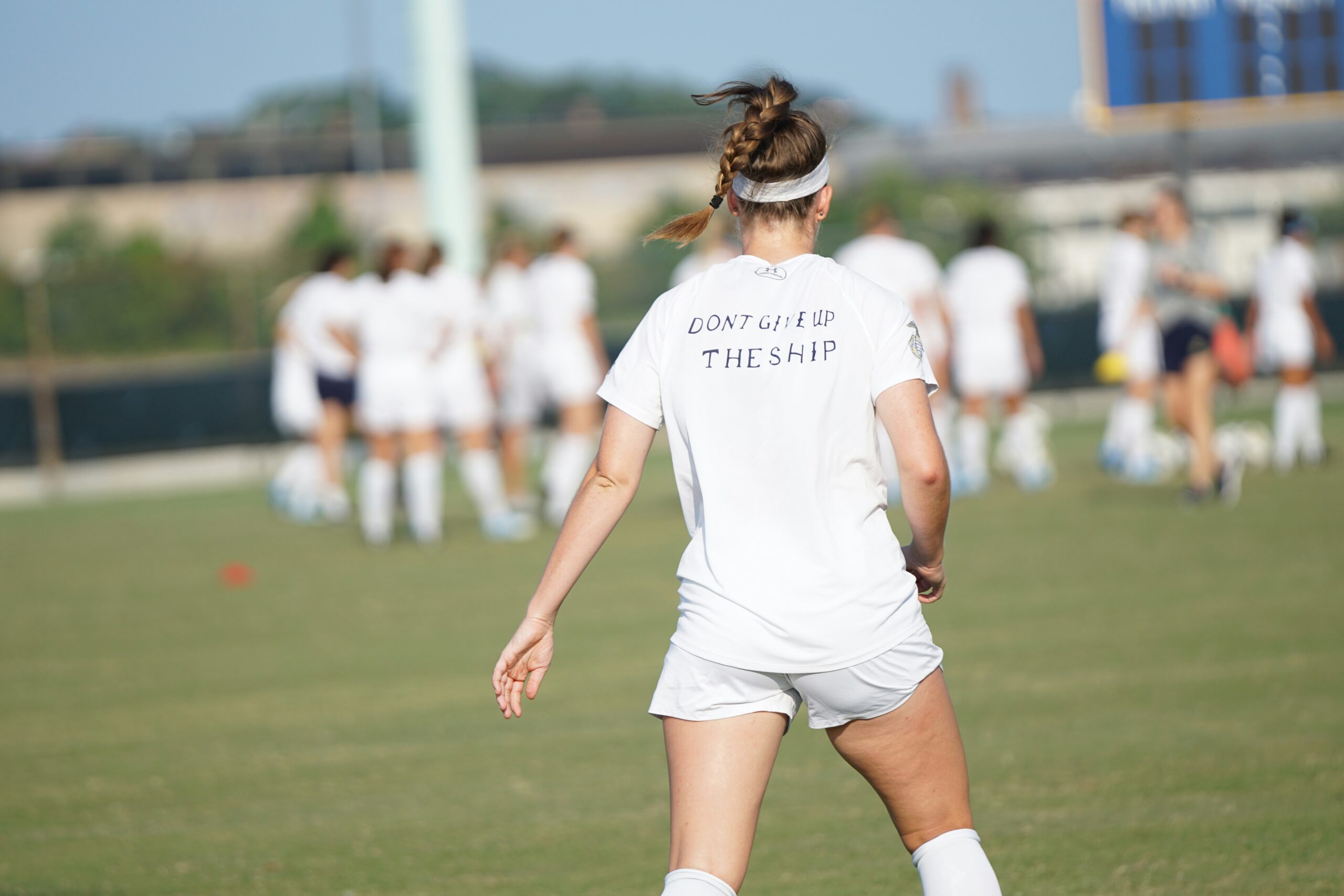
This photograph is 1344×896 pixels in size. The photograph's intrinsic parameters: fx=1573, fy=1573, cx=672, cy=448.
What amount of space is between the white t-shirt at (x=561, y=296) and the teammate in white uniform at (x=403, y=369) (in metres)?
1.10

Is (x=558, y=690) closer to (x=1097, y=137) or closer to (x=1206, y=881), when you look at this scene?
(x=1206, y=881)

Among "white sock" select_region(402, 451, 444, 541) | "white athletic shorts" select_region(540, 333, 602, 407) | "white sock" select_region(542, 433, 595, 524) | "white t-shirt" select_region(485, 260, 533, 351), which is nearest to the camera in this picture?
"white sock" select_region(402, 451, 444, 541)

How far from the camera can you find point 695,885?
9.04 feet

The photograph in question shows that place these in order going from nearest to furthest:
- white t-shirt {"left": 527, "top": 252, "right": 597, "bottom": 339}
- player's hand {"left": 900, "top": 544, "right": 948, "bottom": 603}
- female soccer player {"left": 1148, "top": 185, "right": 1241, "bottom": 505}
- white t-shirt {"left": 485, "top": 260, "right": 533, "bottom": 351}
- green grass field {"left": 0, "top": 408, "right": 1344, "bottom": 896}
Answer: player's hand {"left": 900, "top": 544, "right": 948, "bottom": 603}
green grass field {"left": 0, "top": 408, "right": 1344, "bottom": 896}
female soccer player {"left": 1148, "top": 185, "right": 1241, "bottom": 505}
white t-shirt {"left": 527, "top": 252, "right": 597, "bottom": 339}
white t-shirt {"left": 485, "top": 260, "right": 533, "bottom": 351}

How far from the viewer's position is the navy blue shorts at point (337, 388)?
14.1m

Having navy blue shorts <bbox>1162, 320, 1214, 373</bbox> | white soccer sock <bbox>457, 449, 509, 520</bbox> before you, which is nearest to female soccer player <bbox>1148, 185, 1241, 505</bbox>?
navy blue shorts <bbox>1162, 320, 1214, 373</bbox>

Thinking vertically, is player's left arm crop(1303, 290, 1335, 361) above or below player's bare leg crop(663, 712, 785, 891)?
below

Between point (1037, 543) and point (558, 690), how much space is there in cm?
454

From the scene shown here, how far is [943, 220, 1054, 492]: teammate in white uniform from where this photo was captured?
13.7m

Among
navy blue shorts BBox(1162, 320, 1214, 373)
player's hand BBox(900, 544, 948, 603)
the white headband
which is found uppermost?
the white headband

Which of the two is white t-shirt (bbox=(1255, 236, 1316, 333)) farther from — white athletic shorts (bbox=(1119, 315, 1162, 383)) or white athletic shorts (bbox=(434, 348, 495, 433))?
white athletic shorts (bbox=(434, 348, 495, 433))

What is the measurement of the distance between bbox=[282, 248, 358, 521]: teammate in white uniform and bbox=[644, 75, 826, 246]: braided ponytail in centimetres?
1037

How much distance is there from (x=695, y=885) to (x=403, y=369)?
9655 millimetres

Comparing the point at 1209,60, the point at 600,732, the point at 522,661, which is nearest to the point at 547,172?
the point at 1209,60
